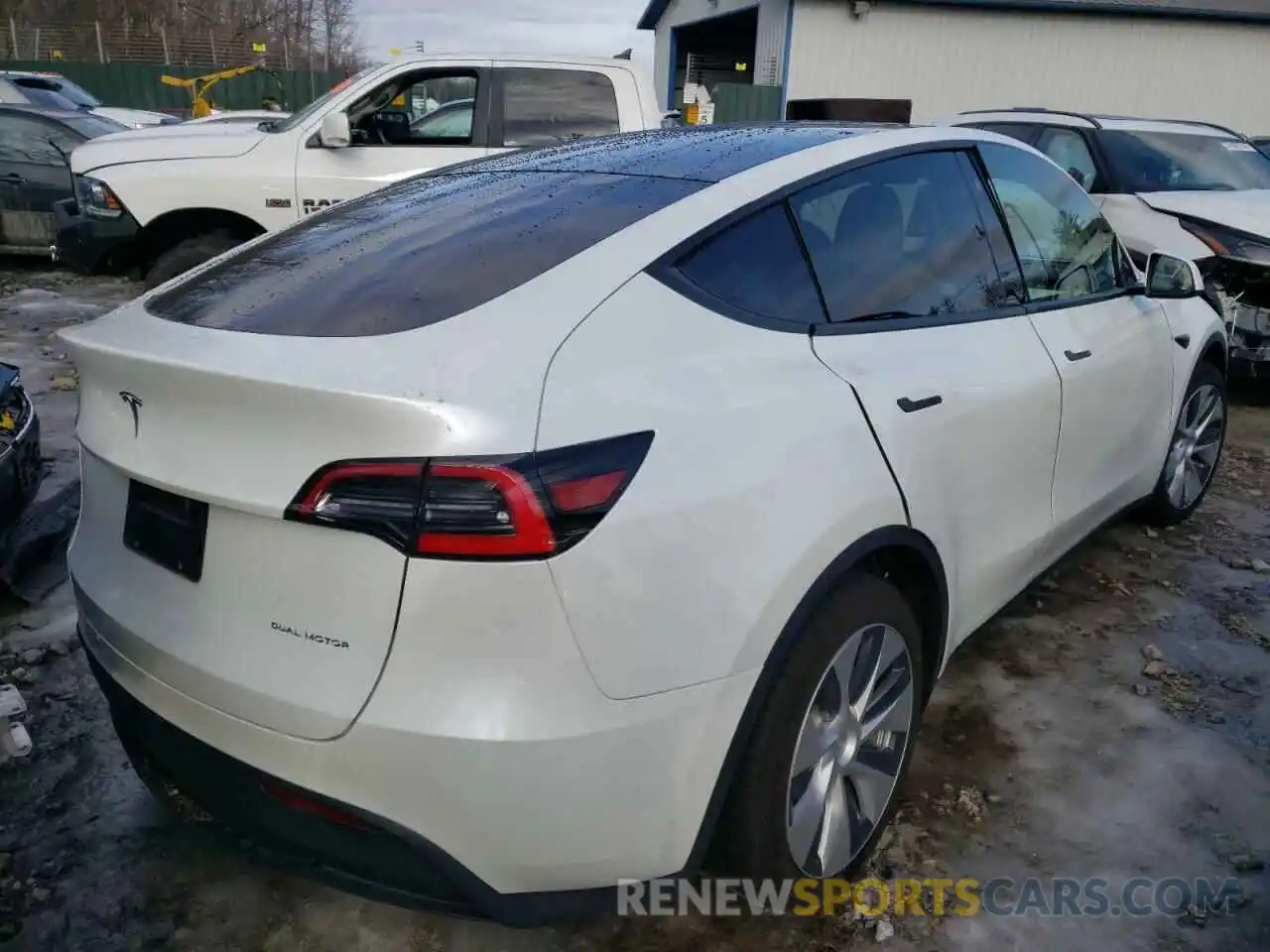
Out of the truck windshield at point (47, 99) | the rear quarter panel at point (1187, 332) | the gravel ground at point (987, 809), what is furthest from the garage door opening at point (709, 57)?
the gravel ground at point (987, 809)

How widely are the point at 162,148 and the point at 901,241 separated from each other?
629cm

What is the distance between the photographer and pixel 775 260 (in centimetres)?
226

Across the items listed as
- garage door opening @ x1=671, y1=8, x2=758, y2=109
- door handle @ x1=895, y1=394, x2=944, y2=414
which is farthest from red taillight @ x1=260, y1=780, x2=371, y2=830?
garage door opening @ x1=671, y1=8, x2=758, y2=109

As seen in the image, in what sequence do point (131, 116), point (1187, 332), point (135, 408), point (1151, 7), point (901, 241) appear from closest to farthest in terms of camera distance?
point (135, 408) < point (901, 241) < point (1187, 332) < point (131, 116) < point (1151, 7)

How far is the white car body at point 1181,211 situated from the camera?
637 cm

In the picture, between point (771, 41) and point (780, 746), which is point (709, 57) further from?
point (780, 746)

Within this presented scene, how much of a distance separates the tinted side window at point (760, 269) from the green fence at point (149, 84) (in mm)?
28868

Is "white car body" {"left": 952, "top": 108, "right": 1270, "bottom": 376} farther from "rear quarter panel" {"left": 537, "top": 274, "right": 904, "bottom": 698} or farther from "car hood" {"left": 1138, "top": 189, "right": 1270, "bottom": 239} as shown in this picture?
"rear quarter panel" {"left": 537, "top": 274, "right": 904, "bottom": 698}

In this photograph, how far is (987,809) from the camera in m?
2.73

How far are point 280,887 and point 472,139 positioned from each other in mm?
5813

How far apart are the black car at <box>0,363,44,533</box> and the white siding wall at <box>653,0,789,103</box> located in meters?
16.1

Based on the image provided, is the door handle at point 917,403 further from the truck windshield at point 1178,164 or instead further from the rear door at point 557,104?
the truck windshield at point 1178,164

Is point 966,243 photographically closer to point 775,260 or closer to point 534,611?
point 775,260

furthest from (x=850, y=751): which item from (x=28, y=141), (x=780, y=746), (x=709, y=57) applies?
(x=709, y=57)
